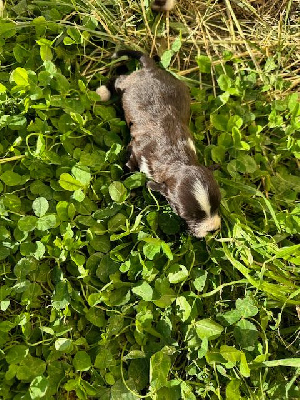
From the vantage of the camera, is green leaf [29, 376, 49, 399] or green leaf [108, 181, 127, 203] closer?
green leaf [29, 376, 49, 399]

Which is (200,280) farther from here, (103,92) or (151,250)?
(103,92)

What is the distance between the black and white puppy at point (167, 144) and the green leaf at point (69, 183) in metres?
0.38

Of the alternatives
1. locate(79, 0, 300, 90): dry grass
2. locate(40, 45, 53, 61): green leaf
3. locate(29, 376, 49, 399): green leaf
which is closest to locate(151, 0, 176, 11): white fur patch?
locate(79, 0, 300, 90): dry grass

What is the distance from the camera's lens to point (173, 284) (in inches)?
139

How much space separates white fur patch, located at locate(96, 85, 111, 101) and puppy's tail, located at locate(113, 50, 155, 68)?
0.27m

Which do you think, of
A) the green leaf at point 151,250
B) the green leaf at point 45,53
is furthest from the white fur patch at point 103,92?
the green leaf at point 151,250

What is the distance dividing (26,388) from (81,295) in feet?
2.09

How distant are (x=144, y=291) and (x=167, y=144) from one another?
96cm

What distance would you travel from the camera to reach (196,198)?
326 cm

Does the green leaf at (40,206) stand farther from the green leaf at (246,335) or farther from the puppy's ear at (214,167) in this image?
the green leaf at (246,335)

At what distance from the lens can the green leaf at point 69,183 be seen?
11.3 feet

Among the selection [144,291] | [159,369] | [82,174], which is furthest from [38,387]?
[82,174]

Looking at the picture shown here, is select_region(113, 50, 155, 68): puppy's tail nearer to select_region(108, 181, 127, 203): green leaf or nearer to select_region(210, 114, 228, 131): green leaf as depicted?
select_region(210, 114, 228, 131): green leaf

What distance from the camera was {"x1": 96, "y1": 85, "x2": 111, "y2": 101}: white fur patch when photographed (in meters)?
3.78
